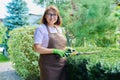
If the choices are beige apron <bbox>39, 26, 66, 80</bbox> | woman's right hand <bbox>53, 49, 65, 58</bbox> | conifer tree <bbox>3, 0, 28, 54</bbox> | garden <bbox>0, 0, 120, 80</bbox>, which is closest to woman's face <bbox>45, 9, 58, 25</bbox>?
beige apron <bbox>39, 26, 66, 80</bbox>

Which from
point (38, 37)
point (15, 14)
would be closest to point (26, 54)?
point (38, 37)

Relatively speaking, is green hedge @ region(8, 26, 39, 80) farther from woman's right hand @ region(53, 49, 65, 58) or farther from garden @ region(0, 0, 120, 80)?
woman's right hand @ region(53, 49, 65, 58)

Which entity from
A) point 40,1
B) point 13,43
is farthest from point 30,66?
point 40,1

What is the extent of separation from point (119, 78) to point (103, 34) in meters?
5.83

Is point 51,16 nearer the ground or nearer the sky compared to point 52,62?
nearer the sky

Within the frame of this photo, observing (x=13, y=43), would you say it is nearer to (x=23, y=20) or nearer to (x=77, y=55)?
(x=77, y=55)

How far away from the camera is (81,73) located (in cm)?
395

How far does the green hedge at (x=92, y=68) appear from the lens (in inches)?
132

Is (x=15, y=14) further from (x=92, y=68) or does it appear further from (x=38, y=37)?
(x=92, y=68)

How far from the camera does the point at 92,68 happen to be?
11.9 ft

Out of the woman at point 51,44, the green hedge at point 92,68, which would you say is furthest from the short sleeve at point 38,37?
the green hedge at point 92,68

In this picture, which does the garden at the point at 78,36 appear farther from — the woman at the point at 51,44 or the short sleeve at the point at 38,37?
the short sleeve at the point at 38,37

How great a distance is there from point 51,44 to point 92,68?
27.4 inches

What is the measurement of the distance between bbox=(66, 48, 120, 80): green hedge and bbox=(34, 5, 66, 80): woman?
0.59 feet
